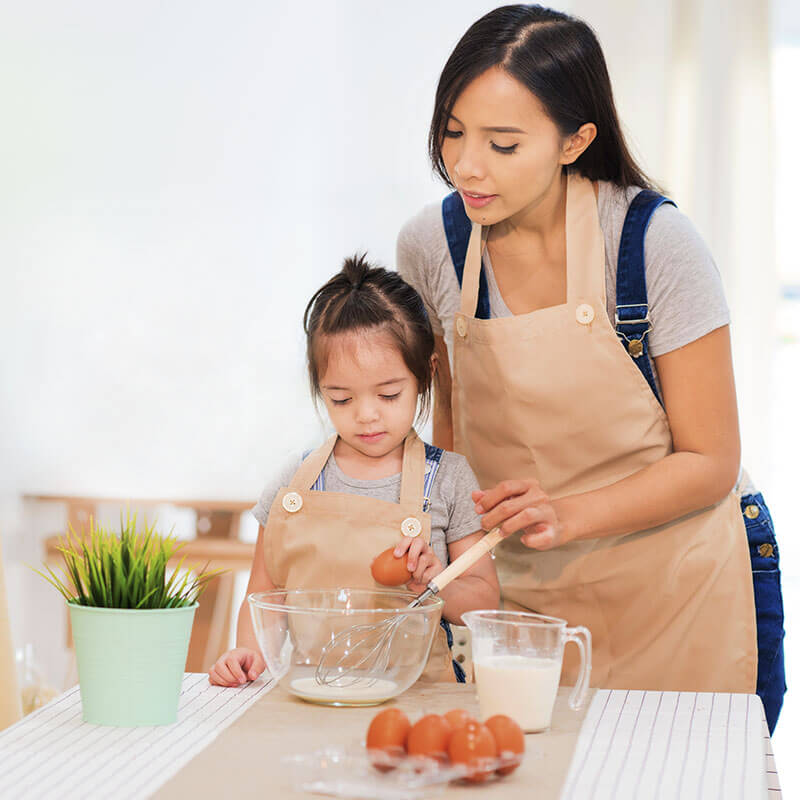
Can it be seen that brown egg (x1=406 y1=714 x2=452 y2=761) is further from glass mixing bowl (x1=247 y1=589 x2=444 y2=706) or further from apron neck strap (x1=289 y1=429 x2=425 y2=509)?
apron neck strap (x1=289 y1=429 x2=425 y2=509)

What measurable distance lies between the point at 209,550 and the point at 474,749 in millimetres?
2089

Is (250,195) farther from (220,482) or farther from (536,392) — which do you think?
(536,392)

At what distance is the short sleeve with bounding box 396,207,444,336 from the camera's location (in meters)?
1.57

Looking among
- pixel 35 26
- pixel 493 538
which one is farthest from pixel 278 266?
pixel 493 538

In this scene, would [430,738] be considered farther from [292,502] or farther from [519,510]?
[292,502]

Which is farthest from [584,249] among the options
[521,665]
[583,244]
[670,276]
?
[521,665]

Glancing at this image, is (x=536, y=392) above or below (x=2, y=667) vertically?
above

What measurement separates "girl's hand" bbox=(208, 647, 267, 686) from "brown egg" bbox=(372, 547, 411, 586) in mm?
162

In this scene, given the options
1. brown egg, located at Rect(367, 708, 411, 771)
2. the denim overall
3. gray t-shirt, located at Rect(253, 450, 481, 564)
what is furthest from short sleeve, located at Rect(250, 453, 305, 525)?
brown egg, located at Rect(367, 708, 411, 771)

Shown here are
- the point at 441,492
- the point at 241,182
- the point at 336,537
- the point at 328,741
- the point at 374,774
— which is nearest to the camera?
the point at 374,774

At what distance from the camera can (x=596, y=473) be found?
4.77 feet

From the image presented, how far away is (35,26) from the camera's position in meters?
2.73

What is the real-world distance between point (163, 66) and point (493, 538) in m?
1.98

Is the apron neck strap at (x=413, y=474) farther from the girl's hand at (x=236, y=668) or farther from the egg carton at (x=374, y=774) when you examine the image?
the egg carton at (x=374, y=774)
